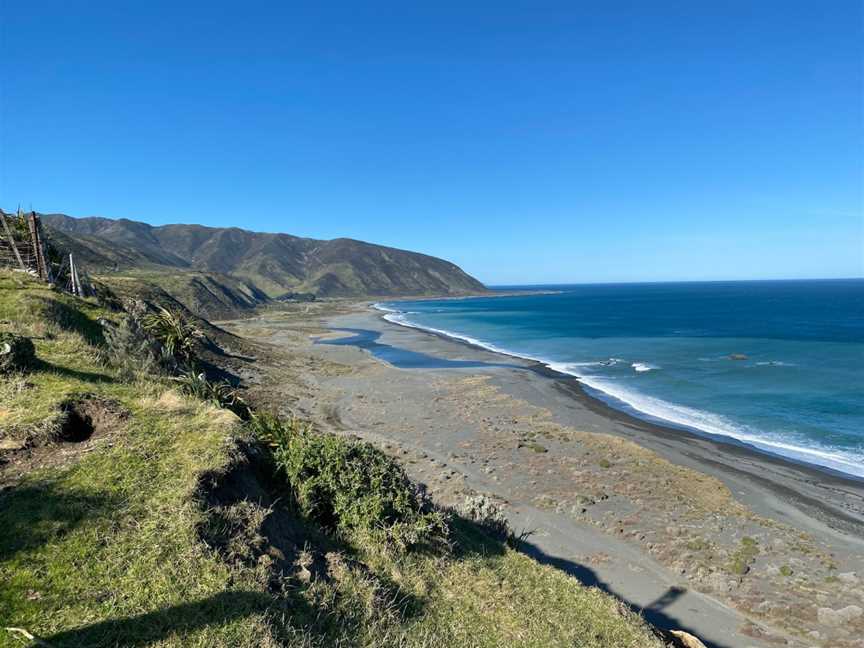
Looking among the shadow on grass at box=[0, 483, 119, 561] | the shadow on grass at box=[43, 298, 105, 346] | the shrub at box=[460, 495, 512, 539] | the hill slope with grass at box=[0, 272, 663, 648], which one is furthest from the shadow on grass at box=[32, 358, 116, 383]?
the shrub at box=[460, 495, 512, 539]

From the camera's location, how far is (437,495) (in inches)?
723

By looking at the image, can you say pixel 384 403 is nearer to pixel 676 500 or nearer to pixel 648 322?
pixel 676 500

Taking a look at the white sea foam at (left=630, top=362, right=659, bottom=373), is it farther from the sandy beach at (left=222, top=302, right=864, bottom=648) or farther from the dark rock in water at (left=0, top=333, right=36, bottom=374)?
the dark rock in water at (left=0, top=333, right=36, bottom=374)

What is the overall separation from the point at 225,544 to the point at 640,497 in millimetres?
17943

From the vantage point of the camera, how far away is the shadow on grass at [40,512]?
17.5ft

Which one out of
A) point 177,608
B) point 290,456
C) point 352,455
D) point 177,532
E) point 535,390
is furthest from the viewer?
point 535,390

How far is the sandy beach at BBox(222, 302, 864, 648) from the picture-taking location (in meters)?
12.6

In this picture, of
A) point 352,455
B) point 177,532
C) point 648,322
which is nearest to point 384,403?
point 352,455

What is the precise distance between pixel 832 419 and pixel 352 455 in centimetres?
3470

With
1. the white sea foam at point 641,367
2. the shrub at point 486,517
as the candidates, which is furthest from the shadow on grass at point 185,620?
the white sea foam at point 641,367

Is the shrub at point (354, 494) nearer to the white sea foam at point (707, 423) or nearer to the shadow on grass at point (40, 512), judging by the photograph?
the shadow on grass at point (40, 512)

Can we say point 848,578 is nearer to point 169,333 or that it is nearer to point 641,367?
point 169,333

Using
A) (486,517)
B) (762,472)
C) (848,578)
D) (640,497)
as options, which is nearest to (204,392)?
(486,517)

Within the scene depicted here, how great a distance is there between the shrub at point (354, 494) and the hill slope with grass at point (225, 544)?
0.03m
